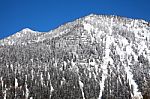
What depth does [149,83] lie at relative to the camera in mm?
32469

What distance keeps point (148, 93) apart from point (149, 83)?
1336 millimetres

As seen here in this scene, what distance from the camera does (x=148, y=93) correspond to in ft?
103
